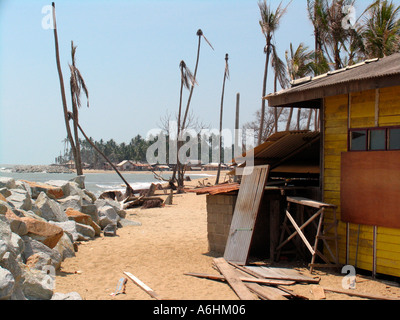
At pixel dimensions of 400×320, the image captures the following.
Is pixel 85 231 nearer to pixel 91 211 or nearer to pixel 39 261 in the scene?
pixel 91 211

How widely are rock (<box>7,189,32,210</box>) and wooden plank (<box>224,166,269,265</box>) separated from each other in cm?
482

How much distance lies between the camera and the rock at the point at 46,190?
12.5 metres

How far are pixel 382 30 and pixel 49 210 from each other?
15.7 m

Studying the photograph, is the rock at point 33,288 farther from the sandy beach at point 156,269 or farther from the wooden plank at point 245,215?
the wooden plank at point 245,215

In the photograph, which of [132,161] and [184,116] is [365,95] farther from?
[132,161]

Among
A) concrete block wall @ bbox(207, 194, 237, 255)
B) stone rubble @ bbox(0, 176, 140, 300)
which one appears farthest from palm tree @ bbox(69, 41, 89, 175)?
concrete block wall @ bbox(207, 194, 237, 255)

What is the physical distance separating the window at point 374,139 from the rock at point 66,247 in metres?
6.35

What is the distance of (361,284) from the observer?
7.28 meters

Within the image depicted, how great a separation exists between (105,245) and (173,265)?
291 cm

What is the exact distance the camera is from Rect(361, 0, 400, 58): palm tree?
17.8m

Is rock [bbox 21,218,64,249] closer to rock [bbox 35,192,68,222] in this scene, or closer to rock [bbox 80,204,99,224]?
rock [bbox 35,192,68,222]

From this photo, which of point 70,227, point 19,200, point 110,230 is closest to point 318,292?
point 70,227
